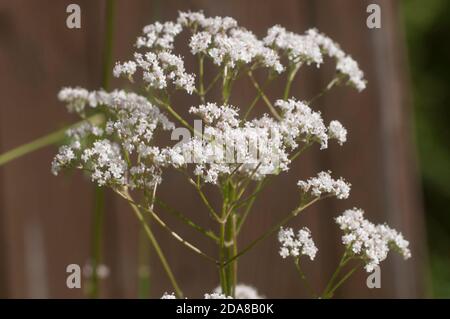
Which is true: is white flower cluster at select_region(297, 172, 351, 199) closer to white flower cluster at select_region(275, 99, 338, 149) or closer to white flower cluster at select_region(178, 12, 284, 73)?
white flower cluster at select_region(275, 99, 338, 149)

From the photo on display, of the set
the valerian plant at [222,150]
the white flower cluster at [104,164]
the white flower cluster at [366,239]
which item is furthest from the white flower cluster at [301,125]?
the white flower cluster at [104,164]

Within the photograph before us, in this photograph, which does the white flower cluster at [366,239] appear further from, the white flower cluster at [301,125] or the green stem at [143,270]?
the green stem at [143,270]

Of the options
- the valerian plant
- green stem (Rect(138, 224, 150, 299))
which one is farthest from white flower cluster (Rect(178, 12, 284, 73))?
green stem (Rect(138, 224, 150, 299))

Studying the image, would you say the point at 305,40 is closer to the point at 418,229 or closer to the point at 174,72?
the point at 174,72

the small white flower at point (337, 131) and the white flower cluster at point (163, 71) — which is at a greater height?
the white flower cluster at point (163, 71)

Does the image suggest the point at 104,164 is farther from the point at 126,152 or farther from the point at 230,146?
the point at 230,146
